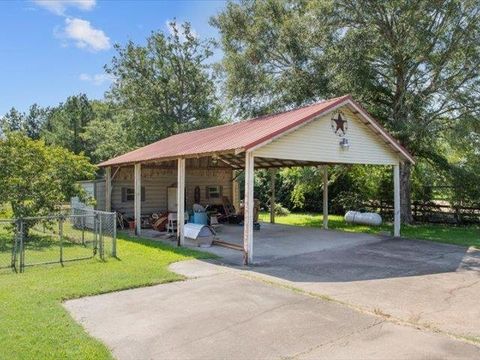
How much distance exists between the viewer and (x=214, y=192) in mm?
22734

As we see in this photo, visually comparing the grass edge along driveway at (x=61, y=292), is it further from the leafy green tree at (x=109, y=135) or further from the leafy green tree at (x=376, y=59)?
the leafy green tree at (x=109, y=135)

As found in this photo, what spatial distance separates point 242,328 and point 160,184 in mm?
15741

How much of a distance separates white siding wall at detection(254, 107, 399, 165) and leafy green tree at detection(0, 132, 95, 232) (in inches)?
318

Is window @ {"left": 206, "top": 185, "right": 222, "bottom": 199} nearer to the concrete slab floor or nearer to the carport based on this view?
the carport

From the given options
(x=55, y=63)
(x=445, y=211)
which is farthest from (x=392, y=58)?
(x=55, y=63)

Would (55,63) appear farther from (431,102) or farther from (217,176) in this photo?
(431,102)

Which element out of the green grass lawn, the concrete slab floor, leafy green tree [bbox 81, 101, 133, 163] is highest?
leafy green tree [bbox 81, 101, 133, 163]

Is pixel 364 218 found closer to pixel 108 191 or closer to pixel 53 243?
pixel 108 191

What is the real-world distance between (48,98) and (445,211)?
6607 centimetres

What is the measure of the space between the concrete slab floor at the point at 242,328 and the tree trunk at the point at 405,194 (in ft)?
45.6

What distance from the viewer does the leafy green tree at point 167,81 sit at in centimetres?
3344

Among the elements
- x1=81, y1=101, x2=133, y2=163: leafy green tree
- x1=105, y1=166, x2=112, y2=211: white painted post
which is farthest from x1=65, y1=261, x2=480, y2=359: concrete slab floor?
x1=81, y1=101, x2=133, y2=163: leafy green tree

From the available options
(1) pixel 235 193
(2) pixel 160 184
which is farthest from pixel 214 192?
(2) pixel 160 184

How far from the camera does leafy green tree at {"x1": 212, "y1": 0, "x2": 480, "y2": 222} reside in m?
17.5
